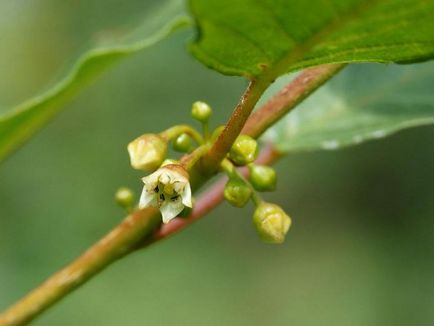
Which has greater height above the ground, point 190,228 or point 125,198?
point 125,198

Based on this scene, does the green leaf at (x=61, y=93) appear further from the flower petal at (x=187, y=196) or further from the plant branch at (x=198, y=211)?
the flower petal at (x=187, y=196)

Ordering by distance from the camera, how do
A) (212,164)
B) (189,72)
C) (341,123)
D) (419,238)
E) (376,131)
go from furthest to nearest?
(419,238) < (189,72) < (341,123) < (376,131) < (212,164)

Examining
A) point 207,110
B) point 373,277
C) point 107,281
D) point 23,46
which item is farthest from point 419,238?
point 207,110

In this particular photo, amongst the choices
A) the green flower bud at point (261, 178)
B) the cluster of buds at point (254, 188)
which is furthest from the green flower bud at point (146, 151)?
the green flower bud at point (261, 178)

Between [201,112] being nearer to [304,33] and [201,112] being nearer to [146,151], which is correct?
[146,151]

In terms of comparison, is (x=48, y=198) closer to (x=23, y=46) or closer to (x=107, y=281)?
(x=107, y=281)

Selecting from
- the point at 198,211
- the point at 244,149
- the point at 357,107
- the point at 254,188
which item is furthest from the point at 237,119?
the point at 357,107
